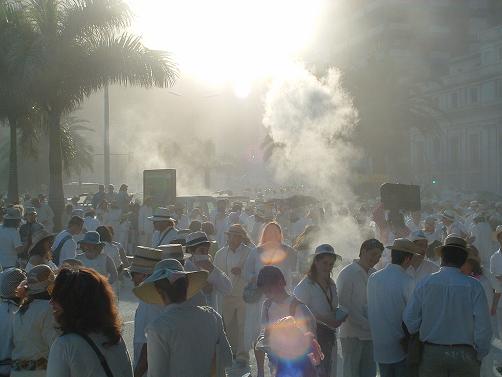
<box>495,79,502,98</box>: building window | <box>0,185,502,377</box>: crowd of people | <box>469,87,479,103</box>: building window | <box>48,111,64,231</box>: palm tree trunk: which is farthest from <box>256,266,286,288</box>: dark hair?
<box>469,87,479,103</box>: building window

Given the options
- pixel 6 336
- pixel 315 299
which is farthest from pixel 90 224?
pixel 6 336

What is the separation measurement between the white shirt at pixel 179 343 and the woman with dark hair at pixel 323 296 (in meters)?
1.93

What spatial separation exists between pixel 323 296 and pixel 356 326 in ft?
1.64

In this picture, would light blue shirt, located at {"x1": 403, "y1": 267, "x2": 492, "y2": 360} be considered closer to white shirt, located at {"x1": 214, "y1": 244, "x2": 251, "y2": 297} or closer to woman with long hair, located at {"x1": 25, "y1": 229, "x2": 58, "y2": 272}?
white shirt, located at {"x1": 214, "y1": 244, "x2": 251, "y2": 297}

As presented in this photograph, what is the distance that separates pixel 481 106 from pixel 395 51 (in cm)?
2663

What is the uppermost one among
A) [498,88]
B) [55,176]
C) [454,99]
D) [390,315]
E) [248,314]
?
[498,88]

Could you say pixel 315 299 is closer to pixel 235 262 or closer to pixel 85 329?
pixel 235 262

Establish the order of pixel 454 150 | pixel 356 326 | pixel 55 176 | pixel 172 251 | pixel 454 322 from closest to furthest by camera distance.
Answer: pixel 454 322, pixel 172 251, pixel 356 326, pixel 55 176, pixel 454 150

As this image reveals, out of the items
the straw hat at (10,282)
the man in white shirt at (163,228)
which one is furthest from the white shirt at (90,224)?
the straw hat at (10,282)

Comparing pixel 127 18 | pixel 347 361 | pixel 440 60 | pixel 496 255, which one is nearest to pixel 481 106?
pixel 440 60

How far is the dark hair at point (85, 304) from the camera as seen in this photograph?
340 cm

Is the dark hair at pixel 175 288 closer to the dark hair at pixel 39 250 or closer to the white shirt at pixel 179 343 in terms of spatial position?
the white shirt at pixel 179 343

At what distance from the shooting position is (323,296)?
236 inches

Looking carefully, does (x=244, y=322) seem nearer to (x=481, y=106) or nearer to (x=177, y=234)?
(x=177, y=234)
